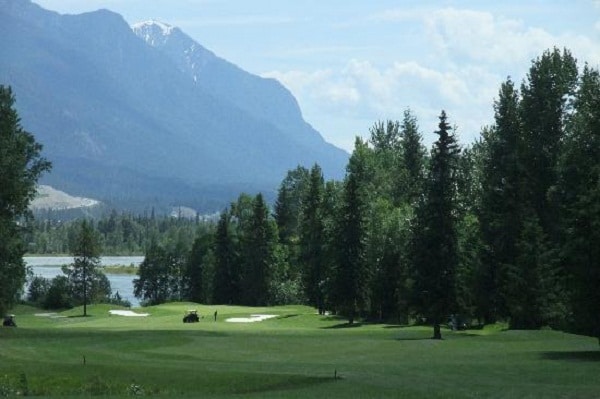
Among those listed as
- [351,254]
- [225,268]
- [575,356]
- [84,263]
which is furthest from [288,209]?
[575,356]

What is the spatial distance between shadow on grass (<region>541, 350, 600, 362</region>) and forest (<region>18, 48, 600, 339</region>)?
1.81 m

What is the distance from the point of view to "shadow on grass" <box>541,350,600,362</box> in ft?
133

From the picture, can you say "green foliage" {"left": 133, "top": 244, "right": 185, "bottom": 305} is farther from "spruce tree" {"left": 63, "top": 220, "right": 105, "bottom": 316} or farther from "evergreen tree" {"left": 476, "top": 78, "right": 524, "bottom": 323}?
"evergreen tree" {"left": 476, "top": 78, "right": 524, "bottom": 323}

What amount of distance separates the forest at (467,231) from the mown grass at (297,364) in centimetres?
462

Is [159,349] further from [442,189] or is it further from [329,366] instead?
[442,189]

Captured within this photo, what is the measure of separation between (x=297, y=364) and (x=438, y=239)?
2156cm

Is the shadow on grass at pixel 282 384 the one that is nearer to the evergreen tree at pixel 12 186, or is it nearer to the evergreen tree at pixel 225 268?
the evergreen tree at pixel 12 186

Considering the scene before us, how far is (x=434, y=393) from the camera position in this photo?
29.7 metres

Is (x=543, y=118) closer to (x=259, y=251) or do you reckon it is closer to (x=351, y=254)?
(x=351, y=254)

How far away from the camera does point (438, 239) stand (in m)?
60.1

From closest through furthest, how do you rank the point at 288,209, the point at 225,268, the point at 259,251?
1. the point at 259,251
2. the point at 225,268
3. the point at 288,209

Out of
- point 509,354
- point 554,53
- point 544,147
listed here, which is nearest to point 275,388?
point 509,354

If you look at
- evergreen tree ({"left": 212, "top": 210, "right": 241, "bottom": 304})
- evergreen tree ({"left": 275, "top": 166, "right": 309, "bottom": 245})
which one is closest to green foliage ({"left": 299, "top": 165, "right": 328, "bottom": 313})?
evergreen tree ({"left": 212, "top": 210, "right": 241, "bottom": 304})

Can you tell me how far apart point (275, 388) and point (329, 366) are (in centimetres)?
739
